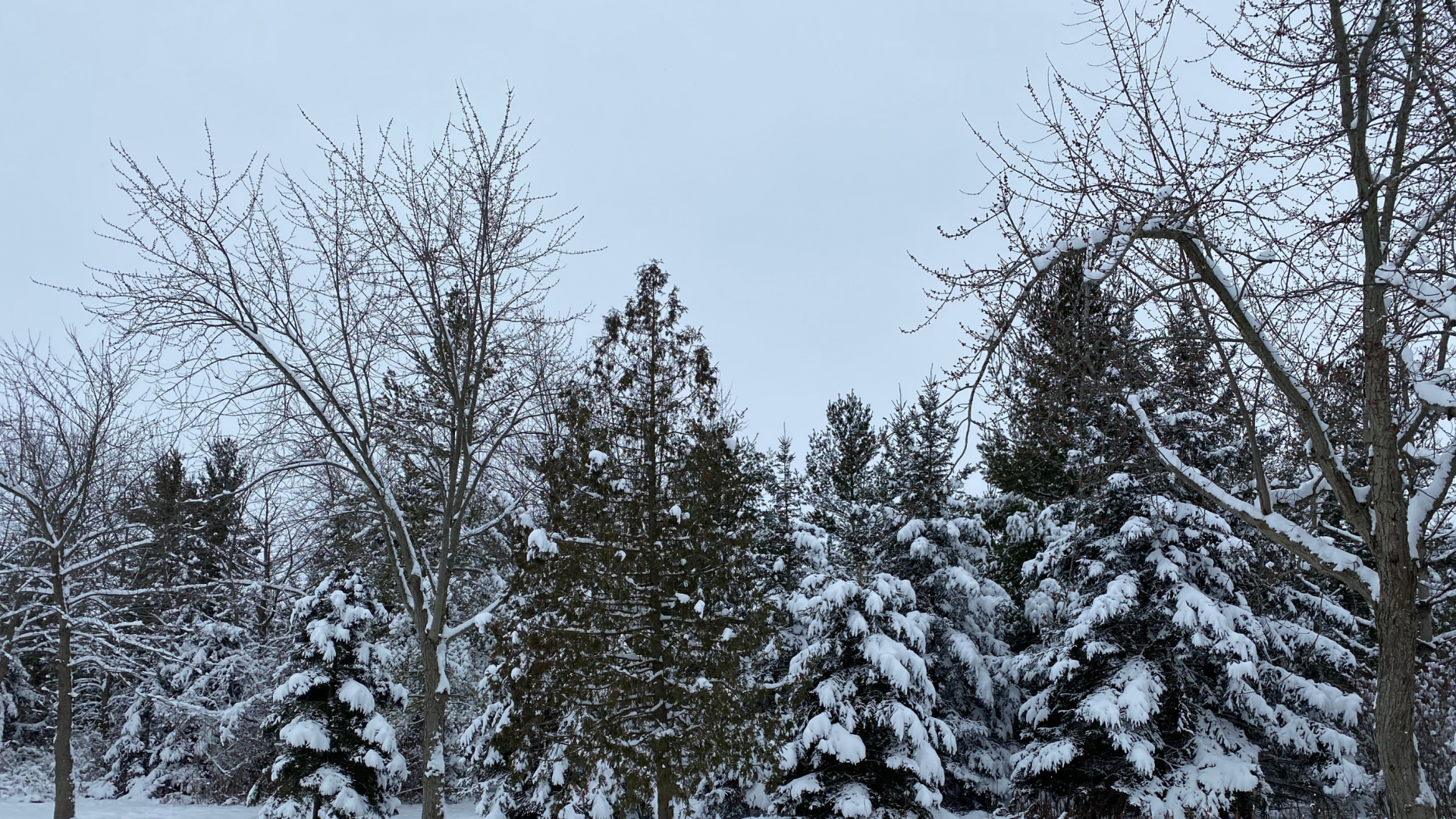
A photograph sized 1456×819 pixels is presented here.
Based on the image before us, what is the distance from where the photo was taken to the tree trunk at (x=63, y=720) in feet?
44.9

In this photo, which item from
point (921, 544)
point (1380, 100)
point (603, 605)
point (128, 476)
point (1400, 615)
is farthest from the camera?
point (921, 544)

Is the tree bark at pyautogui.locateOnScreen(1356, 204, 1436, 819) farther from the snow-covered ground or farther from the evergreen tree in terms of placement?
the snow-covered ground

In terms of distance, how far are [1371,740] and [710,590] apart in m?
11.4

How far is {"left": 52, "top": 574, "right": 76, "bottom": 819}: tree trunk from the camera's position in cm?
1368

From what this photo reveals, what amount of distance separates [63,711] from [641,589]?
9082 millimetres

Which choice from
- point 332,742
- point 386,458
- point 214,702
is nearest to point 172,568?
point 214,702

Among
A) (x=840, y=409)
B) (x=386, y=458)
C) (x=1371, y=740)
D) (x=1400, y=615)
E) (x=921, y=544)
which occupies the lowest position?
(x=1371, y=740)

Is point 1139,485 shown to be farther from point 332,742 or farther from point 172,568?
point 172,568

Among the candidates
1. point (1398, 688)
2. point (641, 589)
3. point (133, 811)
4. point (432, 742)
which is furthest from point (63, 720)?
point (1398, 688)

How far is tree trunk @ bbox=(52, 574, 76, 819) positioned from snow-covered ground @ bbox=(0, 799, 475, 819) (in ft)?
9.61

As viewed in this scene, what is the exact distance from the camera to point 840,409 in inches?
922

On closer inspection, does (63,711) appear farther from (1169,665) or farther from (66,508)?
(1169,665)

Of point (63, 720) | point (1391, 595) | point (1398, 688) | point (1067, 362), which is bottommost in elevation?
point (63, 720)

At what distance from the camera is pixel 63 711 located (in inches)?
547
